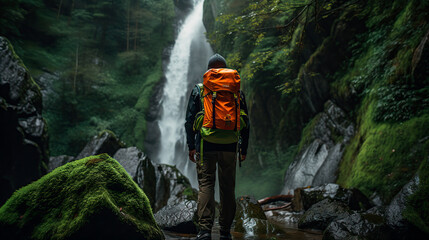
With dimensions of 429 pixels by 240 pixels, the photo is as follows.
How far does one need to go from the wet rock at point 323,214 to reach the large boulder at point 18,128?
7287 mm

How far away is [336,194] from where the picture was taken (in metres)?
5.41

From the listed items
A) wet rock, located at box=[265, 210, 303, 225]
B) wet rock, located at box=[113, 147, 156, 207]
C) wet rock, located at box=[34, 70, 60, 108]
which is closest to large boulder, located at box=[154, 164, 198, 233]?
wet rock, located at box=[113, 147, 156, 207]

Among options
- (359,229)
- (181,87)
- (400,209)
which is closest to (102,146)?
(359,229)

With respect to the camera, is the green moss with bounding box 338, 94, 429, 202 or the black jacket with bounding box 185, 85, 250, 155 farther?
the green moss with bounding box 338, 94, 429, 202

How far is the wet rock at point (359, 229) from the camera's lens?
10.6 feet

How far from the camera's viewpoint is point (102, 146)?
9836 mm

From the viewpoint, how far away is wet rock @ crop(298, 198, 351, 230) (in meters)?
4.56

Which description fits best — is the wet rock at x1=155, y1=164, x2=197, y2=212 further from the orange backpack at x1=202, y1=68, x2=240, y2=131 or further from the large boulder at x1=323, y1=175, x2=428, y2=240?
the orange backpack at x1=202, y1=68, x2=240, y2=131

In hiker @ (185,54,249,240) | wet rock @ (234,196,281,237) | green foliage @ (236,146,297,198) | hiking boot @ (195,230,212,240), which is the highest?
hiker @ (185,54,249,240)

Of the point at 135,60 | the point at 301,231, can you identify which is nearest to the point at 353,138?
the point at 301,231

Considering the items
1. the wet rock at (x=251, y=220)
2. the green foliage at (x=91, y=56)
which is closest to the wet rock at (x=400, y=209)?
the wet rock at (x=251, y=220)

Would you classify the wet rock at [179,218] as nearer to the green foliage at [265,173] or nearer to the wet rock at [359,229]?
the wet rock at [359,229]

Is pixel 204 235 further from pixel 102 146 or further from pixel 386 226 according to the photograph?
pixel 102 146

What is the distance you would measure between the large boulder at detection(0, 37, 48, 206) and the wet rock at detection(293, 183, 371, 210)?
7.48 metres
